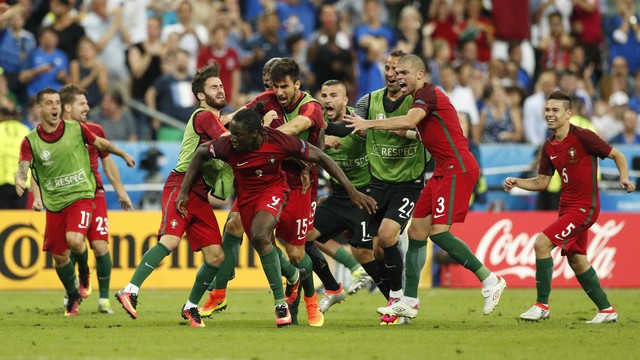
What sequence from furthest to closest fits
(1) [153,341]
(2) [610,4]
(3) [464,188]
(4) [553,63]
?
(2) [610,4] → (4) [553,63] → (3) [464,188] → (1) [153,341]

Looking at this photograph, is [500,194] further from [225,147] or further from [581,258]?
[225,147]

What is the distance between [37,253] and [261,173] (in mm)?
7461

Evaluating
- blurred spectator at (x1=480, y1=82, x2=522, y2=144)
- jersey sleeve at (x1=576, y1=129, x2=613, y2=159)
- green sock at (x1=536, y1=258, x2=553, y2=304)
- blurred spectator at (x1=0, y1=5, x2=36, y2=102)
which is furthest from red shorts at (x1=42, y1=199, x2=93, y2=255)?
blurred spectator at (x1=480, y1=82, x2=522, y2=144)

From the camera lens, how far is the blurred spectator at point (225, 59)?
2067 centimetres

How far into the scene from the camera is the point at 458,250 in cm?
1203

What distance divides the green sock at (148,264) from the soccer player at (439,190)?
2301 millimetres

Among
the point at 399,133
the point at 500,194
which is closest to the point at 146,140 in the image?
the point at 500,194

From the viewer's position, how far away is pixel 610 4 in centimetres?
2577

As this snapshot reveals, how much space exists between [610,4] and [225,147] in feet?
55.0

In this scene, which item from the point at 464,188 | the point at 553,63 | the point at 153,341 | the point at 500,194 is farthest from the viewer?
the point at 553,63

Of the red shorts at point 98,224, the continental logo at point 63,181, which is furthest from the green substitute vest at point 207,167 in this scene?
the red shorts at point 98,224

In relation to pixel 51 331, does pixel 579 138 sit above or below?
above

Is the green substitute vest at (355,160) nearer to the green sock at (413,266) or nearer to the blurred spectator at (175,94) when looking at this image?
the green sock at (413,266)

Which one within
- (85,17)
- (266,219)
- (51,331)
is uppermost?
(85,17)
